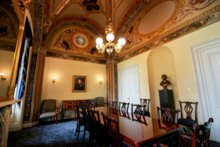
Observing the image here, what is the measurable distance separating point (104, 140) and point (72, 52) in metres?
5.37

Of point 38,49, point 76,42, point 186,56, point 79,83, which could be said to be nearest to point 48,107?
point 79,83

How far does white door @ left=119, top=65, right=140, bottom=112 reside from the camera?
213 inches

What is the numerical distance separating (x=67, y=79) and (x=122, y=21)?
4703 mm

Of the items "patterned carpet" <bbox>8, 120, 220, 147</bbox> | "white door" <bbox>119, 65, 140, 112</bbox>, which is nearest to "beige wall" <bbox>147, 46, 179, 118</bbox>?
"white door" <bbox>119, 65, 140, 112</bbox>

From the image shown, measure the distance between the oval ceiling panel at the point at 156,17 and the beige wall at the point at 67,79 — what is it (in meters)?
3.56

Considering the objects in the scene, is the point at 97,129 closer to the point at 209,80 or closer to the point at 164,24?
the point at 209,80

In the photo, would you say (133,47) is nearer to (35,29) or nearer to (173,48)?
(173,48)

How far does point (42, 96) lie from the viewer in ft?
16.7

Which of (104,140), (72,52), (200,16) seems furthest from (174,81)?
(72,52)

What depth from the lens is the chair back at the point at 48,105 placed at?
15.7ft

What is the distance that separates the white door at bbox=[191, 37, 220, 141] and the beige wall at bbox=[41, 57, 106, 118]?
16.0 ft

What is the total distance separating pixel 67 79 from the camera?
19.1 ft

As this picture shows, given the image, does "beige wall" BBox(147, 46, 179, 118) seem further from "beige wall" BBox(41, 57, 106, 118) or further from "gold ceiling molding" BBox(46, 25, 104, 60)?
"gold ceiling molding" BBox(46, 25, 104, 60)

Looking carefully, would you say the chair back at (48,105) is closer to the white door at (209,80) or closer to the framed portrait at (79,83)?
the framed portrait at (79,83)
